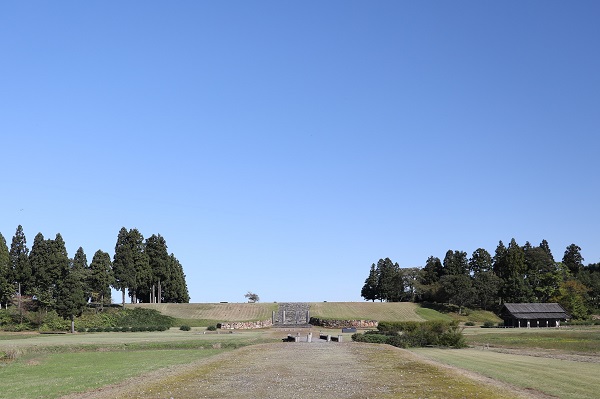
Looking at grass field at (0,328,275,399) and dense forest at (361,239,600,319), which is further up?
dense forest at (361,239,600,319)

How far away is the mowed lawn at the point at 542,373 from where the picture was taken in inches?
1104

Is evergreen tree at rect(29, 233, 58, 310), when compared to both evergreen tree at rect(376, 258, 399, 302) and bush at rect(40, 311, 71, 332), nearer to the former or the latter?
bush at rect(40, 311, 71, 332)

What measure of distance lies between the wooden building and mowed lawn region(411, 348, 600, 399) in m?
80.1

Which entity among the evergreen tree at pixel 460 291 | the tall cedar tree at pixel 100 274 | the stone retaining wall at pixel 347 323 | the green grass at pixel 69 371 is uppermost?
the tall cedar tree at pixel 100 274

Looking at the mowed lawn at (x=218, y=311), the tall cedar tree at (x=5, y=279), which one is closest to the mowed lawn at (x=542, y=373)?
the mowed lawn at (x=218, y=311)

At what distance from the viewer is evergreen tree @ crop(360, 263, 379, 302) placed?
568ft

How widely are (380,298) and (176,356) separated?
124310 mm

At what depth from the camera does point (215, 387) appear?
98.1 feet

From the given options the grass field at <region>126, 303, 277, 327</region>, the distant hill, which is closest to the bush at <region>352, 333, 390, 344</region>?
the distant hill

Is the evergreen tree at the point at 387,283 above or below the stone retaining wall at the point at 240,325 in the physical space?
above

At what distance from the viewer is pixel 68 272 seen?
110562mm

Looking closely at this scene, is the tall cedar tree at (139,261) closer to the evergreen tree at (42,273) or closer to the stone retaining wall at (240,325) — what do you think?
the evergreen tree at (42,273)

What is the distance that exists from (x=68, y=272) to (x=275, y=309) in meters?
48.4

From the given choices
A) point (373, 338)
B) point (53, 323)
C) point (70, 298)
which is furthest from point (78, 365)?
point (53, 323)
